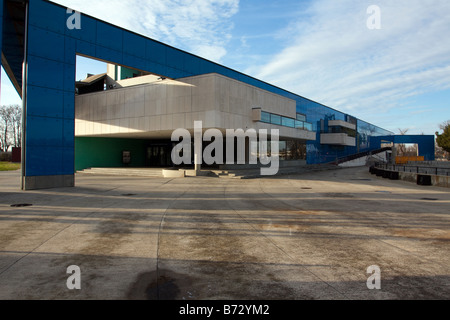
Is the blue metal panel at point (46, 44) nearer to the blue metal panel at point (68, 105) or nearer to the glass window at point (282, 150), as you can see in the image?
the blue metal panel at point (68, 105)

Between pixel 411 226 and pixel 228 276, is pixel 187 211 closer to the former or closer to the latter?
pixel 228 276

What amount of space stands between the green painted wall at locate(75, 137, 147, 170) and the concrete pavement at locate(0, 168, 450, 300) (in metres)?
27.6

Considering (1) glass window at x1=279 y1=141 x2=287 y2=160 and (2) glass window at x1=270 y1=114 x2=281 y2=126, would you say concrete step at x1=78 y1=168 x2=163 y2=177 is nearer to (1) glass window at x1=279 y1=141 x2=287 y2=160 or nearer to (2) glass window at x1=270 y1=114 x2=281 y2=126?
(2) glass window at x1=270 y1=114 x2=281 y2=126

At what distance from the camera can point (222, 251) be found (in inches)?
255

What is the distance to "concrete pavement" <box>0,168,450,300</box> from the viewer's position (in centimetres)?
454

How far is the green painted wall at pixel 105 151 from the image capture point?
1478 inches

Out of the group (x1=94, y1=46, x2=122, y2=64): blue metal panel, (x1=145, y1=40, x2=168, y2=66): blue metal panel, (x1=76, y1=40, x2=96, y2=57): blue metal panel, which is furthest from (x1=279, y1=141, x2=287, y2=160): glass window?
(x1=76, y1=40, x2=96, y2=57): blue metal panel

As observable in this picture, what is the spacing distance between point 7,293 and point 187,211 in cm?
721

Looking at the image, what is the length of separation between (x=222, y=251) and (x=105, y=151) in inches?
1466

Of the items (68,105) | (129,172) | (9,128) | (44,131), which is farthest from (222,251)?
(9,128)

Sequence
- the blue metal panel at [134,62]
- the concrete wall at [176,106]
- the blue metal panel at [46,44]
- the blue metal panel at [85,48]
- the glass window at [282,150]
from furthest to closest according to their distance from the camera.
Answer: the glass window at [282,150] → the concrete wall at [176,106] → the blue metal panel at [134,62] → the blue metal panel at [85,48] → the blue metal panel at [46,44]

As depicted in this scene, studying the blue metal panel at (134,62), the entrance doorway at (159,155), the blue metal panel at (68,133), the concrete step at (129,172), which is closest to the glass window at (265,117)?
the concrete step at (129,172)

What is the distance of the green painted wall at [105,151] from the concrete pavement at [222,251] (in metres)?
27.6

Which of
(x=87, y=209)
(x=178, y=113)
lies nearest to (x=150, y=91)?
(x=178, y=113)
